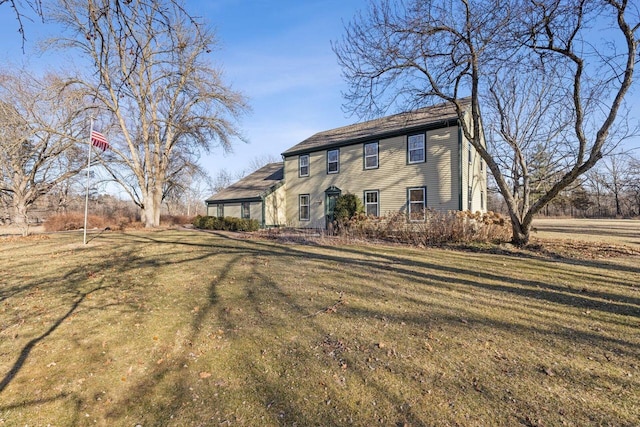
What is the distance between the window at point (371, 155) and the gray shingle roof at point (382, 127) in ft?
1.49

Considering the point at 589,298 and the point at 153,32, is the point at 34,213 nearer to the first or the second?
the point at 153,32

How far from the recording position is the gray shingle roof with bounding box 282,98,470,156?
14858 millimetres

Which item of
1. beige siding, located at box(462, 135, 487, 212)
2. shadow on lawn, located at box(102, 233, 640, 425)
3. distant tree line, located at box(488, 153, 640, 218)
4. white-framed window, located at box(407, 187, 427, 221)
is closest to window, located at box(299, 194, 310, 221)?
white-framed window, located at box(407, 187, 427, 221)

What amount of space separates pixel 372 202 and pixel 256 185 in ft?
34.5

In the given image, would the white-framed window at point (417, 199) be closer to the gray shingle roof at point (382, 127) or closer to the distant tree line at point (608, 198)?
the gray shingle roof at point (382, 127)

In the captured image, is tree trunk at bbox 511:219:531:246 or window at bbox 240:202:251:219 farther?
window at bbox 240:202:251:219

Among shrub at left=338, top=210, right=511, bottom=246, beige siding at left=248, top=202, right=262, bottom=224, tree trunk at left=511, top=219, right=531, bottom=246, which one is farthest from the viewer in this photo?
beige siding at left=248, top=202, right=262, bottom=224

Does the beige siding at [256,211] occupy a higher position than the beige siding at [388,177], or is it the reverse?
the beige siding at [388,177]

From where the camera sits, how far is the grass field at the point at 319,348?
7.98ft

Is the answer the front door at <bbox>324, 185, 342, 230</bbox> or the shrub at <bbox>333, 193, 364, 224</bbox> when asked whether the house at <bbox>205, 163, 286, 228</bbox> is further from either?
the shrub at <bbox>333, 193, 364, 224</bbox>

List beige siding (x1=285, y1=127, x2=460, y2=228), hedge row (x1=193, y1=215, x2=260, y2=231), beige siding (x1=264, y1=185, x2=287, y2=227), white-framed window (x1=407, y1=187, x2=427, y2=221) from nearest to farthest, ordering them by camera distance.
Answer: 1. beige siding (x1=285, y1=127, x2=460, y2=228)
2. white-framed window (x1=407, y1=187, x2=427, y2=221)
3. hedge row (x1=193, y1=215, x2=260, y2=231)
4. beige siding (x1=264, y1=185, x2=287, y2=227)

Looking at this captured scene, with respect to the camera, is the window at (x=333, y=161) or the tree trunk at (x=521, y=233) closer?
the tree trunk at (x=521, y=233)

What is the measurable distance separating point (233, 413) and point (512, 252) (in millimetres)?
10109

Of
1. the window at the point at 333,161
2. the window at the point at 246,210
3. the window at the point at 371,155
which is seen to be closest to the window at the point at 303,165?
the window at the point at 333,161
